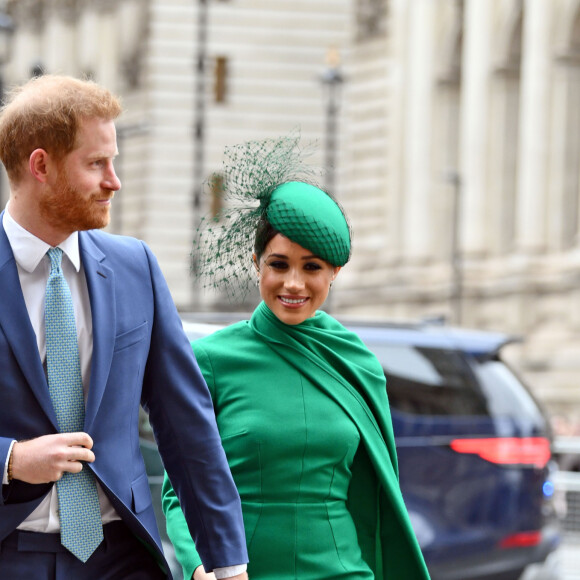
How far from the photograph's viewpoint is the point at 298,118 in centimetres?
5278

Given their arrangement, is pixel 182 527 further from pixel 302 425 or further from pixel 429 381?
pixel 429 381

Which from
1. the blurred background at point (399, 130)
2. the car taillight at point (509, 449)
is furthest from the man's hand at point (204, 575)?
the blurred background at point (399, 130)

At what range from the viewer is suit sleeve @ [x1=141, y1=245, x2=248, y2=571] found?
4020mm

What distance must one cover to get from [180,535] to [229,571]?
0.34 meters

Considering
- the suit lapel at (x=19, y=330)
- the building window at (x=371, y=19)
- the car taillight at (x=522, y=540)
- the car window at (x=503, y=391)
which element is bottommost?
the car taillight at (x=522, y=540)

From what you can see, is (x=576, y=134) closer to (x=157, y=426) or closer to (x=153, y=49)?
(x=153, y=49)

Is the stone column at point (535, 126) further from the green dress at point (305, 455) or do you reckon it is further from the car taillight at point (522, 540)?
the green dress at point (305, 455)

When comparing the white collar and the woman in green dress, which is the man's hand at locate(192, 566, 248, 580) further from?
the white collar

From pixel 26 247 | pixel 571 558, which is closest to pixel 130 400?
pixel 26 247

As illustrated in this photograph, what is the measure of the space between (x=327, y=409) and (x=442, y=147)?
40464 millimetres

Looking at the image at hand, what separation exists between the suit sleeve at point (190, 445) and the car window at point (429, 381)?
167 inches

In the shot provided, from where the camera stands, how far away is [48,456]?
3674mm

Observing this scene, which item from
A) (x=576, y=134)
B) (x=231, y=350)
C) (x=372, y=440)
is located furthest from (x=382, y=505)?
(x=576, y=134)

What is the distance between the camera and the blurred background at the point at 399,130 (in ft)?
125
